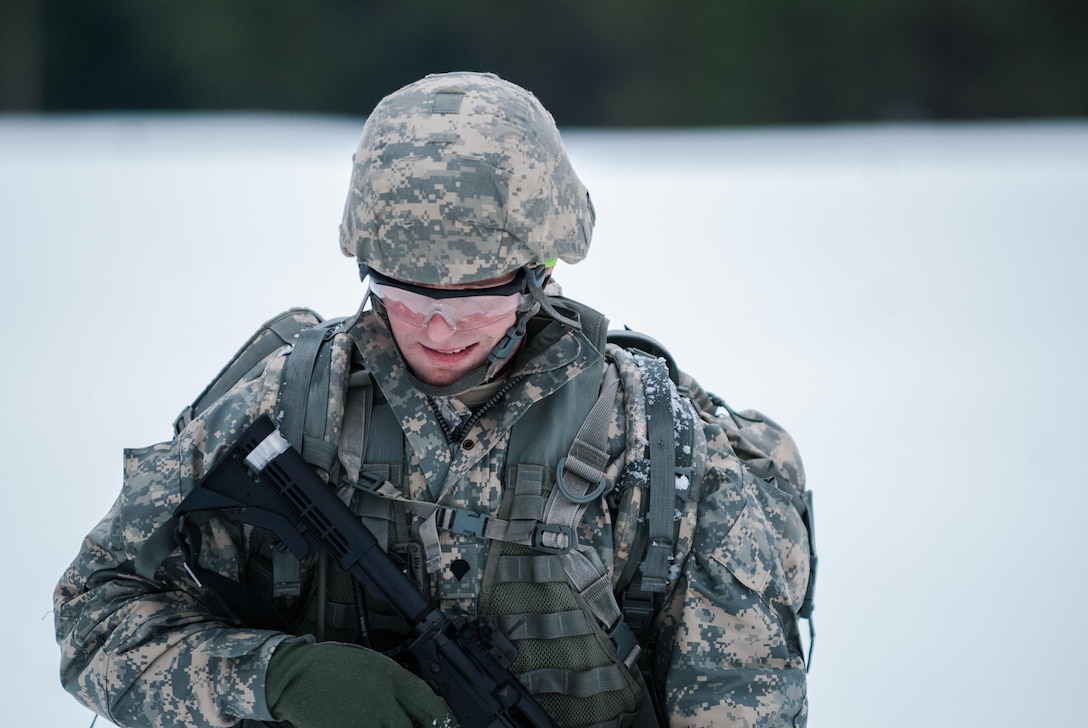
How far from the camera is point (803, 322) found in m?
5.71

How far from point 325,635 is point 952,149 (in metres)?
6.52

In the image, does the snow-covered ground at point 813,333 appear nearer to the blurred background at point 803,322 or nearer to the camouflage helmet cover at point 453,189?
the blurred background at point 803,322

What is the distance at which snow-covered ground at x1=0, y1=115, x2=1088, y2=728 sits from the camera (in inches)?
147

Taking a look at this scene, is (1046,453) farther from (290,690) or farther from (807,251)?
(290,690)

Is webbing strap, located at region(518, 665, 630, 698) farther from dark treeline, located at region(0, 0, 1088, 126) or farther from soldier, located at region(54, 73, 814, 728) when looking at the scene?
dark treeline, located at region(0, 0, 1088, 126)

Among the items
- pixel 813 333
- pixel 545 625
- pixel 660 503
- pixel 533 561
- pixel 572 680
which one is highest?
pixel 660 503

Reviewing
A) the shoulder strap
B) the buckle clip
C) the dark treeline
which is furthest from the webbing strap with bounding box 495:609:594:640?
the dark treeline

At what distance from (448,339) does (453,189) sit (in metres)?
0.25

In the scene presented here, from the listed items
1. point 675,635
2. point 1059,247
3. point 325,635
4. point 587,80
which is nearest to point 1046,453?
point 1059,247

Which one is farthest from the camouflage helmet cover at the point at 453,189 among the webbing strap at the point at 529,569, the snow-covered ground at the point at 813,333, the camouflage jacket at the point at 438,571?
the snow-covered ground at the point at 813,333

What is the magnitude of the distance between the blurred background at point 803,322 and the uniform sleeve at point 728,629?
1.29m

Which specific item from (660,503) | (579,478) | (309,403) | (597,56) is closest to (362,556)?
(309,403)

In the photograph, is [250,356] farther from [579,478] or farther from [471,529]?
[579,478]

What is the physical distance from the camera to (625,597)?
7.15 ft
